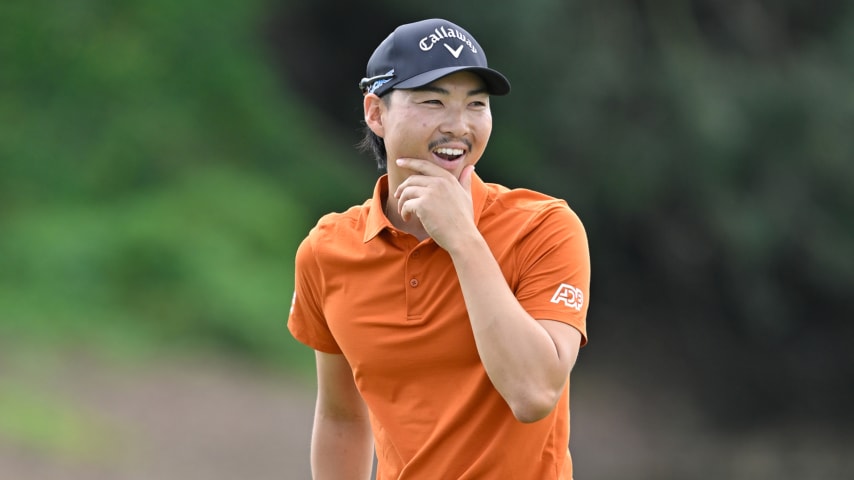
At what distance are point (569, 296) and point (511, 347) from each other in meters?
0.18

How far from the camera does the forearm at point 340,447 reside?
2486 millimetres

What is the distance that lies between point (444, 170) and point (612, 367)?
9.60 meters

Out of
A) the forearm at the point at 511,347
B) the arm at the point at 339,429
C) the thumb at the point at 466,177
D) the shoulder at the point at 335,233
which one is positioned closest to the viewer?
the forearm at the point at 511,347

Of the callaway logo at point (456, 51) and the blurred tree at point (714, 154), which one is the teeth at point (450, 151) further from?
the blurred tree at point (714, 154)

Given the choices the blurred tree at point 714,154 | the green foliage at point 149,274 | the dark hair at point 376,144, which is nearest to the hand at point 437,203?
the dark hair at point 376,144

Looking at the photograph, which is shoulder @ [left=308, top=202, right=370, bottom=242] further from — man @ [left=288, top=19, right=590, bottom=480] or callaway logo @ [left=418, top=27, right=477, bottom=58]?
callaway logo @ [left=418, top=27, right=477, bottom=58]

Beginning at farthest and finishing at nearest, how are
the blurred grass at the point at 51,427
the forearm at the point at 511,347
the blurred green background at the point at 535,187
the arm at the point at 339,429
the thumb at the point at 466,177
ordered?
1. the blurred green background at the point at 535,187
2. the blurred grass at the point at 51,427
3. the arm at the point at 339,429
4. the thumb at the point at 466,177
5. the forearm at the point at 511,347

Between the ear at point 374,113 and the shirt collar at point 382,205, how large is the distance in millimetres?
112

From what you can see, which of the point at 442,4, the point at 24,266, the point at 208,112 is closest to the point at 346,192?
the point at 208,112

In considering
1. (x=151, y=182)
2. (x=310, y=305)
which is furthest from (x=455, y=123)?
(x=151, y=182)

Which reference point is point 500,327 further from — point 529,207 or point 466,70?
point 466,70

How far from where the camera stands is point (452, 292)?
2.21m

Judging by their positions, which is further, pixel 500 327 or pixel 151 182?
pixel 151 182

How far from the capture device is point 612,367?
38.0 feet
